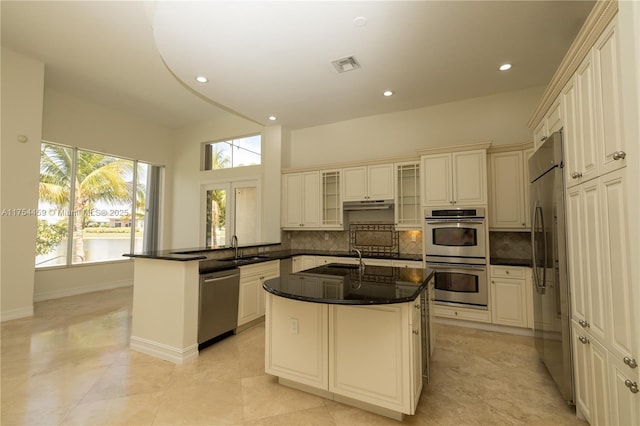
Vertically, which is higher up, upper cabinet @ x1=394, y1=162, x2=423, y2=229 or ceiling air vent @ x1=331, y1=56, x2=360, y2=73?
ceiling air vent @ x1=331, y1=56, x2=360, y2=73

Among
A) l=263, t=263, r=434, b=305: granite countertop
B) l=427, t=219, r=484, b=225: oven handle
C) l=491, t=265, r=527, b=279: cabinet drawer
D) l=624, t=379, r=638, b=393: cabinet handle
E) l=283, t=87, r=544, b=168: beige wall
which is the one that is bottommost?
l=624, t=379, r=638, b=393: cabinet handle

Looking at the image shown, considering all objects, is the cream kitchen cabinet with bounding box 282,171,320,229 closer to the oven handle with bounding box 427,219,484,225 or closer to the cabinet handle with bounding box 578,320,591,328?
the oven handle with bounding box 427,219,484,225

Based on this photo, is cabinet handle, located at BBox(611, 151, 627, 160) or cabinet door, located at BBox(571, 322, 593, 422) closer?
cabinet handle, located at BBox(611, 151, 627, 160)

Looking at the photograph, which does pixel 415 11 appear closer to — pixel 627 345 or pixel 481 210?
pixel 481 210

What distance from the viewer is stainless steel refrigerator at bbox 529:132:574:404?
6.74 feet

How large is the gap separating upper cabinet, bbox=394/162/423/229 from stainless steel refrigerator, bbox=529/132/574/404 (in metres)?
1.77

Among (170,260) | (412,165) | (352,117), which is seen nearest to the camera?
(170,260)

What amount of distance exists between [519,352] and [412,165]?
267 cm

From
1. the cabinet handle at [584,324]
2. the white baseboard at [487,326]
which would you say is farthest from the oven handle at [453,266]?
the cabinet handle at [584,324]

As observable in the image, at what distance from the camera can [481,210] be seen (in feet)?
12.2

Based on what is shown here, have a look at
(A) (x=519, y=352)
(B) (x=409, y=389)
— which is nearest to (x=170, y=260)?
(B) (x=409, y=389)

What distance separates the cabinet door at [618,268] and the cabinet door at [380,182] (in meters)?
2.94

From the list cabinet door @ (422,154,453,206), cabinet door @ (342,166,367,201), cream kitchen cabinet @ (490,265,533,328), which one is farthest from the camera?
cabinet door @ (342,166,367,201)

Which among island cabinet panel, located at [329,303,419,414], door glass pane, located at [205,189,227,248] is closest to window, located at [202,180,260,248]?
door glass pane, located at [205,189,227,248]
